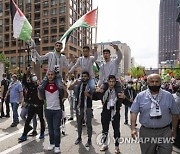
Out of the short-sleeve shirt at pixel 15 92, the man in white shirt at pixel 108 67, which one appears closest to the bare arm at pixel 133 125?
the man in white shirt at pixel 108 67

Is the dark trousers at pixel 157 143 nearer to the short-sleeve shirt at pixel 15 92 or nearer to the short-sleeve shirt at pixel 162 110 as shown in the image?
the short-sleeve shirt at pixel 162 110

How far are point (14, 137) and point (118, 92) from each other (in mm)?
3460

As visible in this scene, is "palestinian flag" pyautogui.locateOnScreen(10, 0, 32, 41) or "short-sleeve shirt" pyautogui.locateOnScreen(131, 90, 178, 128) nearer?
"short-sleeve shirt" pyautogui.locateOnScreen(131, 90, 178, 128)

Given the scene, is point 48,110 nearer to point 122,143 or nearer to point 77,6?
point 122,143

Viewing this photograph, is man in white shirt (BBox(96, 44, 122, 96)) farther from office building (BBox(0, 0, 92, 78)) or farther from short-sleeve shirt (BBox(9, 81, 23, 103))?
office building (BBox(0, 0, 92, 78))

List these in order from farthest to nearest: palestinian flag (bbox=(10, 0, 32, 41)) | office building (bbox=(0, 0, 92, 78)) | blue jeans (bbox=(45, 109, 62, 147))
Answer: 1. office building (bbox=(0, 0, 92, 78))
2. palestinian flag (bbox=(10, 0, 32, 41))
3. blue jeans (bbox=(45, 109, 62, 147))

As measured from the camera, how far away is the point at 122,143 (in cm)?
665

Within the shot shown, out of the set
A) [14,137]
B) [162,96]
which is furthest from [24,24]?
[162,96]

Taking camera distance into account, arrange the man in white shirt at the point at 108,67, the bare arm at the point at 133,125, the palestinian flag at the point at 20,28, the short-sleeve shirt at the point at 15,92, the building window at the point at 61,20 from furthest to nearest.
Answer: the building window at the point at 61,20, the short-sleeve shirt at the point at 15,92, the palestinian flag at the point at 20,28, the man in white shirt at the point at 108,67, the bare arm at the point at 133,125

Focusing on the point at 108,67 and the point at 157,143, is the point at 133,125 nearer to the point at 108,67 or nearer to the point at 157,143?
the point at 157,143

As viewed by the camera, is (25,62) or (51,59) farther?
(25,62)

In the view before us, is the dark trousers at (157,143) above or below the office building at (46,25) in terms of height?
below

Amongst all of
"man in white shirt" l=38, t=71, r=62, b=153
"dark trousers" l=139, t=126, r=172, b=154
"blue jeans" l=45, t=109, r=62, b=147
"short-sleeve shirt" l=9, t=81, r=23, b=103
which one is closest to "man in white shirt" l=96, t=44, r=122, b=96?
"man in white shirt" l=38, t=71, r=62, b=153

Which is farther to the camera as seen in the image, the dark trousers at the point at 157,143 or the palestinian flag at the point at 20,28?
the palestinian flag at the point at 20,28
